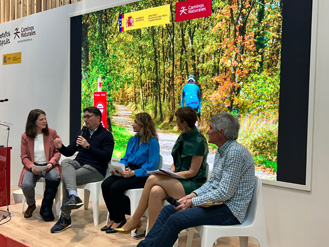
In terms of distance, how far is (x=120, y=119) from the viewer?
512 cm

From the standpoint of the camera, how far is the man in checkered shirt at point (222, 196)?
255cm

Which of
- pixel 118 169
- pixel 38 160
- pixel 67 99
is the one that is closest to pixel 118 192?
pixel 118 169

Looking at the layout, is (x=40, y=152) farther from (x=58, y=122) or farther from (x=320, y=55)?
(x=320, y=55)

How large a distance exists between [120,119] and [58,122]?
4.00 feet

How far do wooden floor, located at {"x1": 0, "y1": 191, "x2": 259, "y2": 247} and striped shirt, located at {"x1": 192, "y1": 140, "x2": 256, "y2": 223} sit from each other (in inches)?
42.8

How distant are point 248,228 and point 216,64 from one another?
6.25 ft

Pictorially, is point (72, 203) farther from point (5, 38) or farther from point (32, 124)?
point (5, 38)

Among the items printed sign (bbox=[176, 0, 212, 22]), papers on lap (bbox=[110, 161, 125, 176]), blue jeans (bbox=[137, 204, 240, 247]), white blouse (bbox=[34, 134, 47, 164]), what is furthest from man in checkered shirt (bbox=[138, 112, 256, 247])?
white blouse (bbox=[34, 134, 47, 164])

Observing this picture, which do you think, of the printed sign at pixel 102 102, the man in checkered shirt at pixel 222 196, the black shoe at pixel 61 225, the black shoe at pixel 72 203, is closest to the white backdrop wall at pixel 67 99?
the printed sign at pixel 102 102

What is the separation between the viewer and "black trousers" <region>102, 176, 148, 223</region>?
3766 millimetres

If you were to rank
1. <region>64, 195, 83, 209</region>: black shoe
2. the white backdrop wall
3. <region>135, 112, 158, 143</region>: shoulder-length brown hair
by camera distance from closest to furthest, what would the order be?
1. the white backdrop wall
2. <region>64, 195, 83, 209</region>: black shoe
3. <region>135, 112, 158, 143</region>: shoulder-length brown hair

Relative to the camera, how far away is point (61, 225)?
3.92 metres

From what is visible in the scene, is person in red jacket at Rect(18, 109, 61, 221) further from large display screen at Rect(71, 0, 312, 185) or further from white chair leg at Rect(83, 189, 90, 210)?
large display screen at Rect(71, 0, 312, 185)

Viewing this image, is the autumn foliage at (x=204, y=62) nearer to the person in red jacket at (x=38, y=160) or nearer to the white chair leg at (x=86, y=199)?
the person in red jacket at (x=38, y=160)
